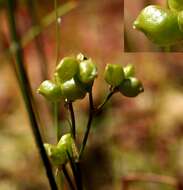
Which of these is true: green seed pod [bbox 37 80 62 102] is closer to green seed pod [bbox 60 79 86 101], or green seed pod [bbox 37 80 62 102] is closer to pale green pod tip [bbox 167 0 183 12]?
green seed pod [bbox 60 79 86 101]

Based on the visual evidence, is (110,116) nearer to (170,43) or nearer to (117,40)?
(117,40)

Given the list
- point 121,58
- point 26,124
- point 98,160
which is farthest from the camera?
point 121,58

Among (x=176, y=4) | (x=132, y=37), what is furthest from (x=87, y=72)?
(x=132, y=37)

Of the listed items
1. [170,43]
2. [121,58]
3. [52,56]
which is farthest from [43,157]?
[52,56]

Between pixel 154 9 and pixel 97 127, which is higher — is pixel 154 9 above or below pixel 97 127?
above

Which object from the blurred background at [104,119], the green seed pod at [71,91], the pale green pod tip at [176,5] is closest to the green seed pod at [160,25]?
the pale green pod tip at [176,5]

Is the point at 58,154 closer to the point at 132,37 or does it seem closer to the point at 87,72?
the point at 87,72

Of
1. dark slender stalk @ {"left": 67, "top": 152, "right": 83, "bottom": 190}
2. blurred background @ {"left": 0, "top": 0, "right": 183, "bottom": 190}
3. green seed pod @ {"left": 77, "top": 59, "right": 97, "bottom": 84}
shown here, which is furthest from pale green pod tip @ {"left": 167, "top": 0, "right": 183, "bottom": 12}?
blurred background @ {"left": 0, "top": 0, "right": 183, "bottom": 190}
